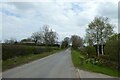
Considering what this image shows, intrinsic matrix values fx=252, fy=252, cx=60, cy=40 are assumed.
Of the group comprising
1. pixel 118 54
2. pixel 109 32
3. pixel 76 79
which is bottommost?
pixel 76 79

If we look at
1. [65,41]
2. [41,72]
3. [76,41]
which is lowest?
[41,72]

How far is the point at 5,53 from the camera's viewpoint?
34.1 metres

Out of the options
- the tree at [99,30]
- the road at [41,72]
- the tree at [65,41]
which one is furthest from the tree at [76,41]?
the road at [41,72]

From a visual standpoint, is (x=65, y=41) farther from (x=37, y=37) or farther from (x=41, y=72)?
(x=41, y=72)

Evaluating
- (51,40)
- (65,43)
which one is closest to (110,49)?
(51,40)

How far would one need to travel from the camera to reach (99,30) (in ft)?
199

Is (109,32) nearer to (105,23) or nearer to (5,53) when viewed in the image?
(105,23)

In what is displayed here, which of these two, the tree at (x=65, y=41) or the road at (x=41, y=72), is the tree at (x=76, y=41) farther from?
the road at (x=41, y=72)

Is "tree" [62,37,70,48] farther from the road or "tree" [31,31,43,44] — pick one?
the road

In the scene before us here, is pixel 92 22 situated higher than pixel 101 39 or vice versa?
pixel 92 22

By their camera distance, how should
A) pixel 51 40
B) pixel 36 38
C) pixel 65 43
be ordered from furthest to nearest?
pixel 65 43 → pixel 36 38 → pixel 51 40

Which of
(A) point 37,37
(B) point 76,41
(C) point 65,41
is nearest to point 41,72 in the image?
(A) point 37,37

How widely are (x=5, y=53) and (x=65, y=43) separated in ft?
394

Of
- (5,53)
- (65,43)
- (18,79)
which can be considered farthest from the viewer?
(65,43)
